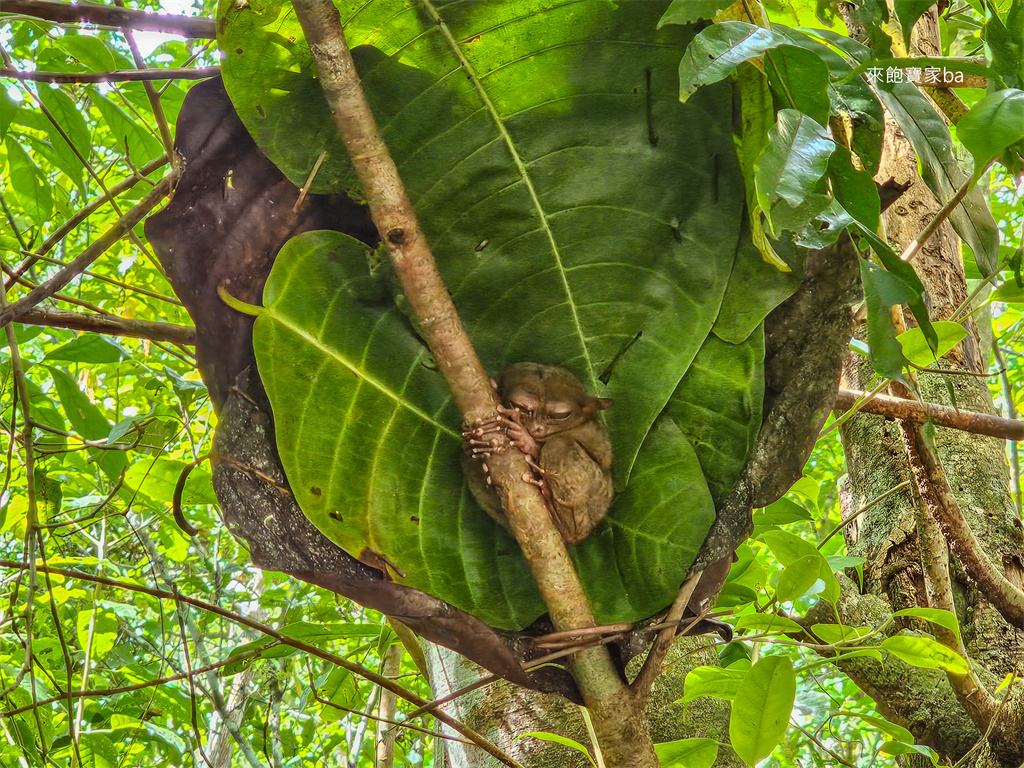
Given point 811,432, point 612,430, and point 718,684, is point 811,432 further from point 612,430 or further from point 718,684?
point 718,684

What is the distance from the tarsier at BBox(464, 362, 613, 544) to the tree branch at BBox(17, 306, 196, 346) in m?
0.35

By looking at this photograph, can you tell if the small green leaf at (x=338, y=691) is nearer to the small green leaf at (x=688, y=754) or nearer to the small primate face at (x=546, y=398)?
the small green leaf at (x=688, y=754)

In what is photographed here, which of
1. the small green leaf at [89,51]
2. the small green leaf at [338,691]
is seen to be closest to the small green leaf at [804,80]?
the small green leaf at [89,51]

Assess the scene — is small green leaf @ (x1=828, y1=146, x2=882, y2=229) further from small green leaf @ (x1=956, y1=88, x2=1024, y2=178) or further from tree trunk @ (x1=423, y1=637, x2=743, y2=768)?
tree trunk @ (x1=423, y1=637, x2=743, y2=768)

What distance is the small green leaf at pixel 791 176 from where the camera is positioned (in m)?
0.51

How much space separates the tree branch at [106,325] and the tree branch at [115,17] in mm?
295

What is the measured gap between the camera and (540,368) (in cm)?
79

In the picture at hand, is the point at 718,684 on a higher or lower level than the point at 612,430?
lower

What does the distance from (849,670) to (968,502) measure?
437 millimetres

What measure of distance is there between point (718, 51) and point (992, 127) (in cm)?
23

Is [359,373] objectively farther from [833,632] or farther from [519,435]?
[833,632]

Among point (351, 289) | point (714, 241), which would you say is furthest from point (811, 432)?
point (351, 289)

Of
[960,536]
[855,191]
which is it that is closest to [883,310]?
[855,191]

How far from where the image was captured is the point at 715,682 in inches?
37.2
